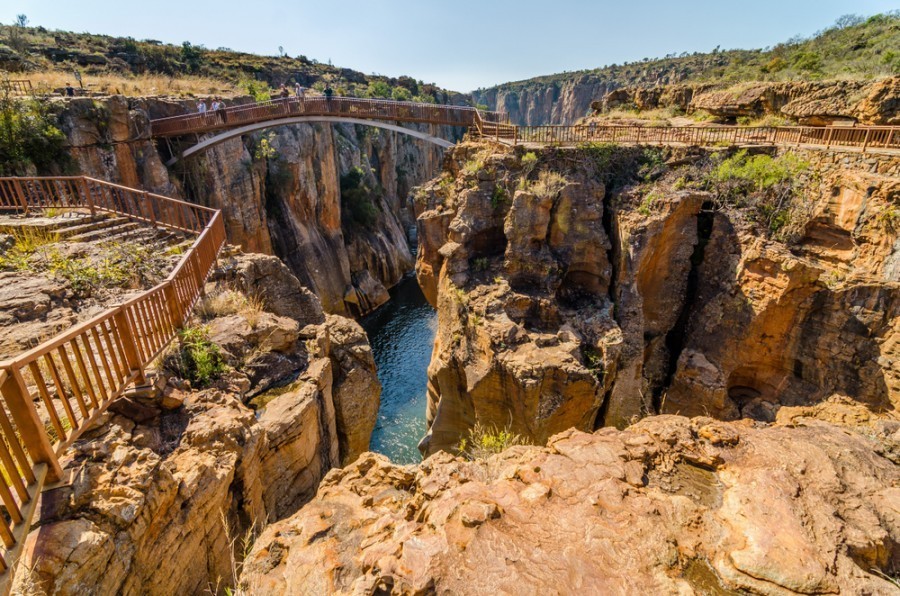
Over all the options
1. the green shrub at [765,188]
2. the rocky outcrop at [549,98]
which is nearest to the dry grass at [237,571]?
the green shrub at [765,188]

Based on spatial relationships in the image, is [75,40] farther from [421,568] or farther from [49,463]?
[421,568]

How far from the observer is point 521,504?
3.48 meters

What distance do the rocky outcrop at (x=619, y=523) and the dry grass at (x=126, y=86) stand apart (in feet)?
63.8

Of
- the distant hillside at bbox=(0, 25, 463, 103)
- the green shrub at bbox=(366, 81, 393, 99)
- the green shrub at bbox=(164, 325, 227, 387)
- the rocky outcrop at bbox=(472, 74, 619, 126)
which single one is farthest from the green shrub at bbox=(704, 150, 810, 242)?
the rocky outcrop at bbox=(472, 74, 619, 126)

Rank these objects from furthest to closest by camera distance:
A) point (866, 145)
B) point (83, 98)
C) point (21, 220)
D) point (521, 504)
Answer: point (83, 98) → point (866, 145) → point (21, 220) → point (521, 504)

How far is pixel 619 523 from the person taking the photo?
328 centimetres

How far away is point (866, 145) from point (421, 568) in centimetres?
1386

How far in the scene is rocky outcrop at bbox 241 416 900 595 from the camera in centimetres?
282

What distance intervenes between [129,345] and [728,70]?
3710cm

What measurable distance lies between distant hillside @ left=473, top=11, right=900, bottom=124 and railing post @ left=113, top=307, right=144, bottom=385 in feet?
70.8

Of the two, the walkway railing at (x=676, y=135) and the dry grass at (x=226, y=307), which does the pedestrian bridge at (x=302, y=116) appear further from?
the dry grass at (x=226, y=307)

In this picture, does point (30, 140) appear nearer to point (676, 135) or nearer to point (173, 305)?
point (173, 305)

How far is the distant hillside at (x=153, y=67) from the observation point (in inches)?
833

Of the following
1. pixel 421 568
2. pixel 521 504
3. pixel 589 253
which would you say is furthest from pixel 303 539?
pixel 589 253
